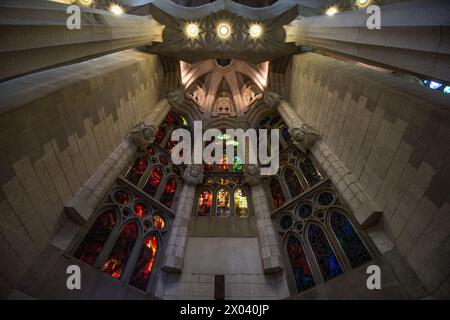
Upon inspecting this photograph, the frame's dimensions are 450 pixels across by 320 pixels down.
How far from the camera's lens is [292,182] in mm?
9008

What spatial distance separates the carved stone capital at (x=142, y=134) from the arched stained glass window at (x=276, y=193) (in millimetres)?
5539

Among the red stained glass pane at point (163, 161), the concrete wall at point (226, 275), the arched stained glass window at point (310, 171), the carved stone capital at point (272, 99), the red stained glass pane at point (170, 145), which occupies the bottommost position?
the concrete wall at point (226, 275)

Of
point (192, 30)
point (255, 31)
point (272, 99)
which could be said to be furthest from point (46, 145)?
point (272, 99)

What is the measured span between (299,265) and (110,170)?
6.37 meters

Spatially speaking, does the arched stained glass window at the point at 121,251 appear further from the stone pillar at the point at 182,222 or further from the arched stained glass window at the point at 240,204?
the arched stained glass window at the point at 240,204

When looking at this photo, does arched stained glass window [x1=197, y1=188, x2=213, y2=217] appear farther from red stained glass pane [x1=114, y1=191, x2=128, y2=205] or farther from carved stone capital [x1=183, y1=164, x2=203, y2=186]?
red stained glass pane [x1=114, y1=191, x2=128, y2=205]

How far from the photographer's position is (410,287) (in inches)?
156

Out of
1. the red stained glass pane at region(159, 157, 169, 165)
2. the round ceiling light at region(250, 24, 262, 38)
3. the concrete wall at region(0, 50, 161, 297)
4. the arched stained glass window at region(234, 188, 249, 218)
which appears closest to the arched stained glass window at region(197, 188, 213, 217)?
the arched stained glass window at region(234, 188, 249, 218)

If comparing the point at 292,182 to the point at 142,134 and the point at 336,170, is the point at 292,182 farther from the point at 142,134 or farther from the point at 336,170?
the point at 142,134

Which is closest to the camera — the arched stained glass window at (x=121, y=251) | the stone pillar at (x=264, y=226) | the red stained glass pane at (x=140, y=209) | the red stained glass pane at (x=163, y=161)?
the arched stained glass window at (x=121, y=251)

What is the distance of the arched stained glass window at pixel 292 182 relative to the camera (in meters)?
8.59

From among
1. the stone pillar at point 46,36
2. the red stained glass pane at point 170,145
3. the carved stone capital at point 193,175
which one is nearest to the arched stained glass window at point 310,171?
the carved stone capital at point 193,175
